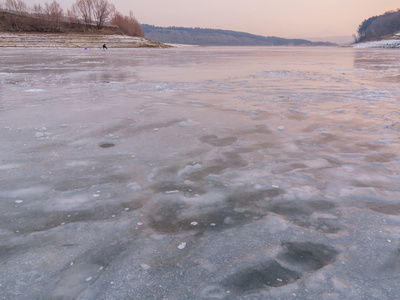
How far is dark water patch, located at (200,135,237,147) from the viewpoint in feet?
14.9

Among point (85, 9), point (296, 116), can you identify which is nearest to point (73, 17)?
point (85, 9)

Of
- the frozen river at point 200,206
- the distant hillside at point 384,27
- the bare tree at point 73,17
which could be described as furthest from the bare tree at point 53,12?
the distant hillside at point 384,27

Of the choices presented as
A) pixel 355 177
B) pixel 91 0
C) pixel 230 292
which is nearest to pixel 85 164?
pixel 230 292

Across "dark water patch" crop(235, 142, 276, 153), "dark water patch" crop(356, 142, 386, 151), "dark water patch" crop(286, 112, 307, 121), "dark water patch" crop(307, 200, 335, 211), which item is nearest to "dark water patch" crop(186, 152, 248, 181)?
"dark water patch" crop(235, 142, 276, 153)

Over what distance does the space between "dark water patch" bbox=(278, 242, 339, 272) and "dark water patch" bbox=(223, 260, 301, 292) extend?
0.09 meters

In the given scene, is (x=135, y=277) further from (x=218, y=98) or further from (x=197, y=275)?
(x=218, y=98)

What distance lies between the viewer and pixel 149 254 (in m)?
2.18

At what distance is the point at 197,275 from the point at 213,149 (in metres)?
2.53

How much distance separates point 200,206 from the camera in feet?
9.30

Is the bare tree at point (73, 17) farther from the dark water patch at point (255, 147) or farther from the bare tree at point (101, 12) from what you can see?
the dark water patch at point (255, 147)

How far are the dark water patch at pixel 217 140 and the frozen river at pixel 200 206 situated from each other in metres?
0.02

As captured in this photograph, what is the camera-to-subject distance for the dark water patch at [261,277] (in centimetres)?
190

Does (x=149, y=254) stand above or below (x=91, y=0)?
below

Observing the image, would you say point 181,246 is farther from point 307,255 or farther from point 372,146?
point 372,146
